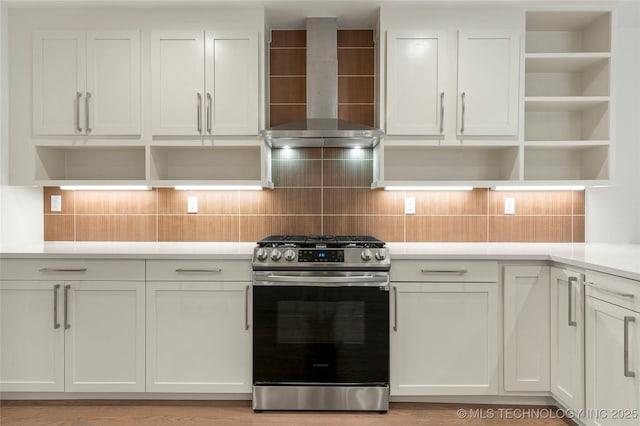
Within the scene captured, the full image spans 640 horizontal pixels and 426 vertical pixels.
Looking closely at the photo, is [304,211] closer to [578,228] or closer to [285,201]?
[285,201]

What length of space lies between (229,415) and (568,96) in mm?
3081

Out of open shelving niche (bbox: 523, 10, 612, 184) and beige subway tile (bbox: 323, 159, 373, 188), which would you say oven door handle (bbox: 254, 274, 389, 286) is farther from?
open shelving niche (bbox: 523, 10, 612, 184)

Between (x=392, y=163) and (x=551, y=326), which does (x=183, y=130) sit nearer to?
(x=392, y=163)

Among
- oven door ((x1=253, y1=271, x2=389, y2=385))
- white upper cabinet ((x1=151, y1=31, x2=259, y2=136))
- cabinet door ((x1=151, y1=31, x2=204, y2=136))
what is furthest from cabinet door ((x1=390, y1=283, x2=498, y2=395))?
cabinet door ((x1=151, y1=31, x2=204, y2=136))

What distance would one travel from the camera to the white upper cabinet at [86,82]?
9.15 ft

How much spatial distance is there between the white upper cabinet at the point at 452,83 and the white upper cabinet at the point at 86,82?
168cm

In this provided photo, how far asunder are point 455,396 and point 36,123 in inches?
123

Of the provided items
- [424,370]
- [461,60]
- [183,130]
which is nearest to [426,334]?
[424,370]

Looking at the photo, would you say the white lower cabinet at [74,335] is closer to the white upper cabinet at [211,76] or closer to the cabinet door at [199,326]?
the cabinet door at [199,326]

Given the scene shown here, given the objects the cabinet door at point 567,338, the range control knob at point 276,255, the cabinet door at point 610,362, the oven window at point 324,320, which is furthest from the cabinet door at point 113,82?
the cabinet door at point 610,362

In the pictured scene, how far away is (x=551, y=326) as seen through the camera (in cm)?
244

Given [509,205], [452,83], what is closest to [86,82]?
[452,83]

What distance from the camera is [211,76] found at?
2.78m

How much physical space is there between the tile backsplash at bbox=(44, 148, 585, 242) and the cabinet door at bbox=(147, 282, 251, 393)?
2.35ft
